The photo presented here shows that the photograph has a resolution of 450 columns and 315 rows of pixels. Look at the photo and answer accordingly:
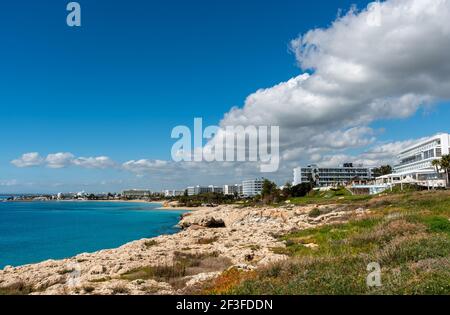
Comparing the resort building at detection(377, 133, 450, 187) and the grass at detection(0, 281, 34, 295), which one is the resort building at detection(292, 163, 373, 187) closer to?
the resort building at detection(377, 133, 450, 187)

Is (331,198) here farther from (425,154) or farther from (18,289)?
→ (18,289)

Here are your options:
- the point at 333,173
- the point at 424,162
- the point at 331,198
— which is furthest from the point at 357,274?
the point at 333,173

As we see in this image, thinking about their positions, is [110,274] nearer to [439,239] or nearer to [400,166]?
[439,239]

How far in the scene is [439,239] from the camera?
1567 cm

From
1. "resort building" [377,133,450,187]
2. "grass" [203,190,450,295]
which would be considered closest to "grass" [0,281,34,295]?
"grass" [203,190,450,295]

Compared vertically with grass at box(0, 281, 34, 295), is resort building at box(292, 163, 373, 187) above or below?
above

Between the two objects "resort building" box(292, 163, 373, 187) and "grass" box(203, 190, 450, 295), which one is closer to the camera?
"grass" box(203, 190, 450, 295)

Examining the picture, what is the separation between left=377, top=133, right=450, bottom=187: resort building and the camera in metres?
77.2

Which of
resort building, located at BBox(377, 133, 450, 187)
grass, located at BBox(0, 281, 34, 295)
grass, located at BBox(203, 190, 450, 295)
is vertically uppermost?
resort building, located at BBox(377, 133, 450, 187)

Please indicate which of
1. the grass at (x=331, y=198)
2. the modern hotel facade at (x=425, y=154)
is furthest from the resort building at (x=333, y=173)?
the grass at (x=331, y=198)

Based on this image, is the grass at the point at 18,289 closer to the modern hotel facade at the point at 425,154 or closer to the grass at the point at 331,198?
the grass at the point at 331,198

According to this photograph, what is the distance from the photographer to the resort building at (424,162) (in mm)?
77200
